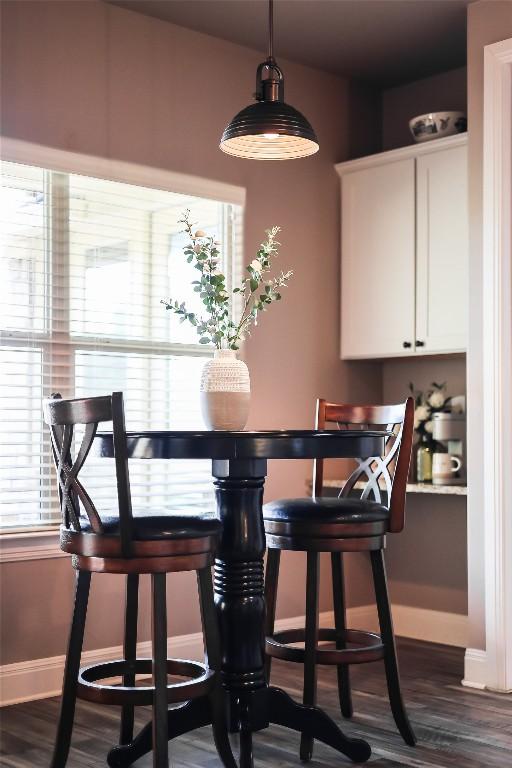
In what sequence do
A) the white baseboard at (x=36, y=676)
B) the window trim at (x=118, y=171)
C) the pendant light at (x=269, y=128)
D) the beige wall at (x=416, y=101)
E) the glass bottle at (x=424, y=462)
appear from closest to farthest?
the pendant light at (x=269, y=128) → the white baseboard at (x=36, y=676) → the window trim at (x=118, y=171) → the glass bottle at (x=424, y=462) → the beige wall at (x=416, y=101)

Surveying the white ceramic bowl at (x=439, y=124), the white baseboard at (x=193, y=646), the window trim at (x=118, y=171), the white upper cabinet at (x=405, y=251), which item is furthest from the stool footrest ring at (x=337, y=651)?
the white ceramic bowl at (x=439, y=124)

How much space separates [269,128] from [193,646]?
7.26 ft

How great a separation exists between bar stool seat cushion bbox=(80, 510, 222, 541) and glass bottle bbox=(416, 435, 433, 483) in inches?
75.3

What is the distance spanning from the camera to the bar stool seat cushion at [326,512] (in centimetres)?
302

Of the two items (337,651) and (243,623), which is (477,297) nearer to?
(337,651)

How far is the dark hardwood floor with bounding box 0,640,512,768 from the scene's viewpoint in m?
2.97

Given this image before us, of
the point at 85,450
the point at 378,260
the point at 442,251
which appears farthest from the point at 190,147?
the point at 85,450

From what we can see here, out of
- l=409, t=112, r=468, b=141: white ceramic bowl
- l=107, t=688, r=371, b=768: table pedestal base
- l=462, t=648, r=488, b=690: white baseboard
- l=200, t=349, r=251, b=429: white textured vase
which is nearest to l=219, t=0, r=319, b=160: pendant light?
l=200, t=349, r=251, b=429: white textured vase

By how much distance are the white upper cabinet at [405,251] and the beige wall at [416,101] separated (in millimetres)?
402

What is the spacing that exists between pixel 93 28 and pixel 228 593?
7.71 feet

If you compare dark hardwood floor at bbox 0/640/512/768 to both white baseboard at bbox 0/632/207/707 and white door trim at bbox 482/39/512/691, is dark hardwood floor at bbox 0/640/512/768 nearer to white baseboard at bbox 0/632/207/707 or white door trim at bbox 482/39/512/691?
white baseboard at bbox 0/632/207/707

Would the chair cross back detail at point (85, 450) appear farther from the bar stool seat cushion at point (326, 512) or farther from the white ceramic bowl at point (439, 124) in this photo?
the white ceramic bowl at point (439, 124)

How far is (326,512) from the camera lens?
119 inches

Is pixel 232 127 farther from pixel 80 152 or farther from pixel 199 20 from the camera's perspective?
pixel 199 20
